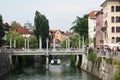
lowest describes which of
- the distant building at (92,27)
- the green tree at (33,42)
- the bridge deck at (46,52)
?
the bridge deck at (46,52)

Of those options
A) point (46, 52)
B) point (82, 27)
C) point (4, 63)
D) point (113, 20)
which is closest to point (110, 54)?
point (113, 20)

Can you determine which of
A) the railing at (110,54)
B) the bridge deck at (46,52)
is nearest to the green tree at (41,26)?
the bridge deck at (46,52)

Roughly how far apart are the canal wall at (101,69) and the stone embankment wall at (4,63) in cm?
1739

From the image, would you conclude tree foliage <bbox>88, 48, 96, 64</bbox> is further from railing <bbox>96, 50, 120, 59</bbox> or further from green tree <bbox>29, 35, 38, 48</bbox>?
green tree <bbox>29, 35, 38, 48</bbox>

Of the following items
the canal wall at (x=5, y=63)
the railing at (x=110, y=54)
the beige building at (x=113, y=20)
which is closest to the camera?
the railing at (x=110, y=54)

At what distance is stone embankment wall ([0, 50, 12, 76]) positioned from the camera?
92094 mm

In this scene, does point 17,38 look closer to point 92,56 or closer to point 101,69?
point 92,56

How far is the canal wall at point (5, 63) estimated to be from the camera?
92.3 metres

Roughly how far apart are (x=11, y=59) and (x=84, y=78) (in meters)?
32.4

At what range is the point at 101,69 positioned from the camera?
7694 centimetres

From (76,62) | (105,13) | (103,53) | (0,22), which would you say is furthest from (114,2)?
(76,62)

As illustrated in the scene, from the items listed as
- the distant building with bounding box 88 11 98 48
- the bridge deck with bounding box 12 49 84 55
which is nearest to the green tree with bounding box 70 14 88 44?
the distant building with bounding box 88 11 98 48

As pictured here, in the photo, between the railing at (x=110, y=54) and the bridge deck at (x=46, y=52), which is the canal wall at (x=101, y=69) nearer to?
the railing at (x=110, y=54)

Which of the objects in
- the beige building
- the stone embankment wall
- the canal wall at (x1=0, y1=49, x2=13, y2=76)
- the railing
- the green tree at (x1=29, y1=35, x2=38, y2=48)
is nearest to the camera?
the railing
